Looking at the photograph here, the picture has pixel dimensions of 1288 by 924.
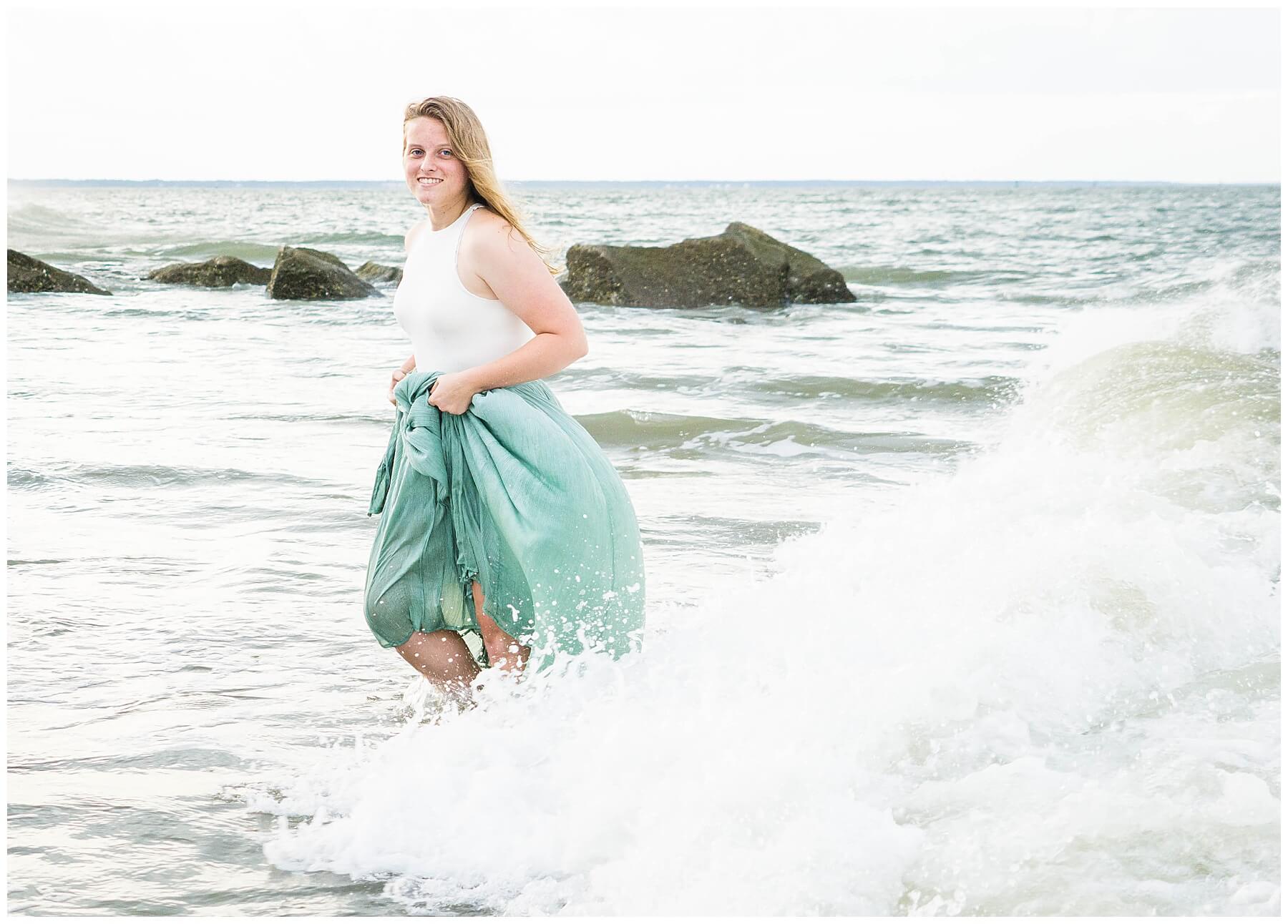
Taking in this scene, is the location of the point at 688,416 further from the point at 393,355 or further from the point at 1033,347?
the point at 1033,347

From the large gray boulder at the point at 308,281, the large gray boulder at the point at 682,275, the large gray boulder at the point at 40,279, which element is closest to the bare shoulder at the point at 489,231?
the large gray boulder at the point at 682,275

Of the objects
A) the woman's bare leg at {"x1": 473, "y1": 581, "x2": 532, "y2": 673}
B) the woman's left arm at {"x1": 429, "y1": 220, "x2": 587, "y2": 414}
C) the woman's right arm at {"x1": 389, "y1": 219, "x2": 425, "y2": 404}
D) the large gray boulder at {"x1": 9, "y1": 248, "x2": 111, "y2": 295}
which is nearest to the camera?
the woman's left arm at {"x1": 429, "y1": 220, "x2": 587, "y2": 414}

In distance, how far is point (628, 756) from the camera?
3389 mm

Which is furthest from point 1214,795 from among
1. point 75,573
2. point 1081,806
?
point 75,573

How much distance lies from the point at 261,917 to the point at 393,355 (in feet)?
35.0

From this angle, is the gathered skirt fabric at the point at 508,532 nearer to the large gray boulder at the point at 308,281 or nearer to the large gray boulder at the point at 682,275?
the large gray boulder at the point at 682,275

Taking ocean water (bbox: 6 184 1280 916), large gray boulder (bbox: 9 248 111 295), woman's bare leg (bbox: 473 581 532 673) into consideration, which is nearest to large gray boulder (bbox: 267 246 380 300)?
large gray boulder (bbox: 9 248 111 295)

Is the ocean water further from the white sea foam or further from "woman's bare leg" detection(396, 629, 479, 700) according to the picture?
"woman's bare leg" detection(396, 629, 479, 700)

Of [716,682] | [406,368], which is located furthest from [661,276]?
[716,682]

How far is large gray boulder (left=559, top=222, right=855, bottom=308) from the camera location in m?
17.6

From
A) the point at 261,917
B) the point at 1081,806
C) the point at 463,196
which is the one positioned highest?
the point at 463,196
